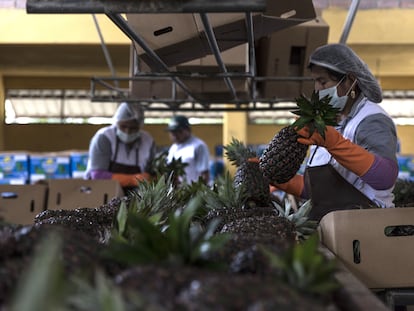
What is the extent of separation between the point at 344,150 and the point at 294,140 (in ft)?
0.66

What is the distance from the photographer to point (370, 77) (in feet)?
9.30

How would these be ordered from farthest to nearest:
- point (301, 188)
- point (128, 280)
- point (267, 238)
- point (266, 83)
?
point (266, 83), point (301, 188), point (267, 238), point (128, 280)

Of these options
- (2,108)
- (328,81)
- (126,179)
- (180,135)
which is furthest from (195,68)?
(2,108)

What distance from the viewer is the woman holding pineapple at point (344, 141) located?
7.79 feet

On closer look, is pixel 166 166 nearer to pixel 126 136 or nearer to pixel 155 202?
pixel 126 136

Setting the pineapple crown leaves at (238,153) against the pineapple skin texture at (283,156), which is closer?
the pineapple skin texture at (283,156)

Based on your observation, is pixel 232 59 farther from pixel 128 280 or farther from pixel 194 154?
pixel 194 154

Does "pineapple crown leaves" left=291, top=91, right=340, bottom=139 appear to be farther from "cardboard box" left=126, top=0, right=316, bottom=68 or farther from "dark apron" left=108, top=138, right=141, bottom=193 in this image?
"dark apron" left=108, top=138, right=141, bottom=193

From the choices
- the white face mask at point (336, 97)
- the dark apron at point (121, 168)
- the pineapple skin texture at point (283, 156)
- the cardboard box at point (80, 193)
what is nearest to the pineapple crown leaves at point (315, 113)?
the pineapple skin texture at point (283, 156)

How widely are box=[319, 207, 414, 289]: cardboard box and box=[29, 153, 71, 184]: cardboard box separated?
25.3 feet

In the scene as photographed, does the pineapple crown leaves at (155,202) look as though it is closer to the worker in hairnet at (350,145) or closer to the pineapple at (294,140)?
the pineapple at (294,140)

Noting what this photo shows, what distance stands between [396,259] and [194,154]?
4.35m

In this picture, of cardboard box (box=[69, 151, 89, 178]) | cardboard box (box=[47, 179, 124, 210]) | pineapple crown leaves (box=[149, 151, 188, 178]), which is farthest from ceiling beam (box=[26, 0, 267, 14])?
cardboard box (box=[69, 151, 89, 178])

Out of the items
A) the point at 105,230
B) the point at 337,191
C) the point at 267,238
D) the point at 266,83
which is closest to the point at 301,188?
the point at 337,191
